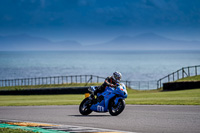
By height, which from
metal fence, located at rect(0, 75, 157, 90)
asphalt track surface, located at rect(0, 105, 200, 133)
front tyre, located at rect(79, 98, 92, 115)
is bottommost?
asphalt track surface, located at rect(0, 105, 200, 133)

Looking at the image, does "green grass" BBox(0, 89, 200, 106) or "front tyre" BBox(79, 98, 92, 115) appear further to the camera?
"green grass" BBox(0, 89, 200, 106)

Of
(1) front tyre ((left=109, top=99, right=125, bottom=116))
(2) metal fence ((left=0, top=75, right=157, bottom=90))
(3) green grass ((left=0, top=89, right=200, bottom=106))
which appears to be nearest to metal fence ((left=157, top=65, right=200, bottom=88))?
(2) metal fence ((left=0, top=75, right=157, bottom=90))

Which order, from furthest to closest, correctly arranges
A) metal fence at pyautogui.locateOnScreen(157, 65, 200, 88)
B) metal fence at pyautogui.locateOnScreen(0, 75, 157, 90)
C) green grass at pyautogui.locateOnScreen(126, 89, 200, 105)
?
metal fence at pyautogui.locateOnScreen(0, 75, 157, 90), metal fence at pyautogui.locateOnScreen(157, 65, 200, 88), green grass at pyautogui.locateOnScreen(126, 89, 200, 105)

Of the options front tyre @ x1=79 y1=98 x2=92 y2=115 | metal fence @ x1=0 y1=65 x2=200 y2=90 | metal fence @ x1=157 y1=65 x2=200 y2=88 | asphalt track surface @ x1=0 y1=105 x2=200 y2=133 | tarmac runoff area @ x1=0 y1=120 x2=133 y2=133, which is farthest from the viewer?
metal fence @ x1=0 y1=65 x2=200 y2=90

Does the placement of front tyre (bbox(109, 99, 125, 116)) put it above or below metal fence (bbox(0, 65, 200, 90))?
below

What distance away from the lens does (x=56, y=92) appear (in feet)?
123

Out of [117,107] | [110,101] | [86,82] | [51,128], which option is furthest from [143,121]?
[86,82]

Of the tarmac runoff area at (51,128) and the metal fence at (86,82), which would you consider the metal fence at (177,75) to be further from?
the tarmac runoff area at (51,128)

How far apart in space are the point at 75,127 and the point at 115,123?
1346mm

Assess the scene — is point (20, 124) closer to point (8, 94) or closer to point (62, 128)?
point (62, 128)

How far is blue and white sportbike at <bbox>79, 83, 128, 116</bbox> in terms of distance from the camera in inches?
515

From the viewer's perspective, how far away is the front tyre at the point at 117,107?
42.9ft

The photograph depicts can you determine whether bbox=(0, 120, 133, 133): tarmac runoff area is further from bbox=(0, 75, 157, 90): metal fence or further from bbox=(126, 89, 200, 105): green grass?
bbox=(0, 75, 157, 90): metal fence

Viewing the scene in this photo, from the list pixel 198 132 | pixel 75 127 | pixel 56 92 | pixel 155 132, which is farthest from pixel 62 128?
pixel 56 92
